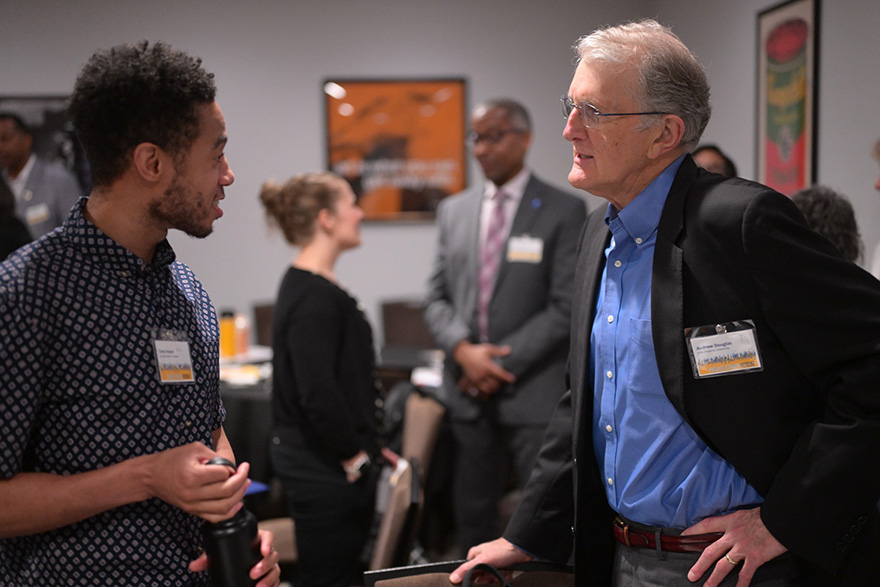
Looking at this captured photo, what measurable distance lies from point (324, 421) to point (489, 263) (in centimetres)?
96

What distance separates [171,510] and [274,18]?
4831 mm

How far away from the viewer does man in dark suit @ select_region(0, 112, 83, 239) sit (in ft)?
13.1

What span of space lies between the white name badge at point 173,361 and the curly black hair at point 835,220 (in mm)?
1503

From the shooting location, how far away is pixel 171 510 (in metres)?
1.15

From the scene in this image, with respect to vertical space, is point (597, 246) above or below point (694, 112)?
below

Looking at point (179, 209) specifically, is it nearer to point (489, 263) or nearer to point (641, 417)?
point (641, 417)

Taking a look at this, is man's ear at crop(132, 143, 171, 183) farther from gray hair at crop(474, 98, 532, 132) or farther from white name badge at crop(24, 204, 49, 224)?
white name badge at crop(24, 204, 49, 224)

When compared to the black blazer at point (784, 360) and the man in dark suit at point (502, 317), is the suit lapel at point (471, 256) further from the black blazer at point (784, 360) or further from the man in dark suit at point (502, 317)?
the black blazer at point (784, 360)

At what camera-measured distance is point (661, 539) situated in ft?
4.35

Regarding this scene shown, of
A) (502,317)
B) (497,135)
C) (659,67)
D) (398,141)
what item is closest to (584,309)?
(659,67)

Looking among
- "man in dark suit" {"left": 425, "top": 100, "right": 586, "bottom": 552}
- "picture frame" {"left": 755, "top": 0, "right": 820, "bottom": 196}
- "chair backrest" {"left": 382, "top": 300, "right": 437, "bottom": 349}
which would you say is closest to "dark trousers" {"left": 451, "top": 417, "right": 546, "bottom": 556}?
"man in dark suit" {"left": 425, "top": 100, "right": 586, "bottom": 552}

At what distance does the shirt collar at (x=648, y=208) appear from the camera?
1385 millimetres

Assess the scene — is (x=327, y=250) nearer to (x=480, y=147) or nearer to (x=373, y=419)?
(x=373, y=419)

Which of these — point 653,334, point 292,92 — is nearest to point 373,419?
point 653,334
